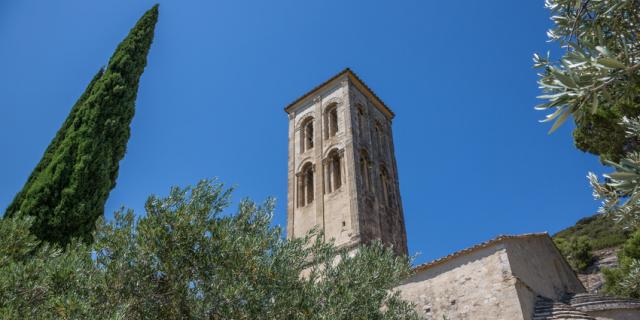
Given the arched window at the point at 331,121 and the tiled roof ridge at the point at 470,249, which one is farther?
the arched window at the point at 331,121

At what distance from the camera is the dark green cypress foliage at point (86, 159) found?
28.2 feet

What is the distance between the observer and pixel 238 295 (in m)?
5.32

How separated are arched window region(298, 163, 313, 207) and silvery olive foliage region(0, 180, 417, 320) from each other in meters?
10.6

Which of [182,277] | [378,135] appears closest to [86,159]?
[182,277]

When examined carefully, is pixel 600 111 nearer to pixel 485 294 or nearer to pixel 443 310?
pixel 485 294

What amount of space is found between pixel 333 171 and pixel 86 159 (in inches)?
396

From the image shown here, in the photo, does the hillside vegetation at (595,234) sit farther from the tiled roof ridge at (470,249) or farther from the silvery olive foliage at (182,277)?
the silvery olive foliage at (182,277)

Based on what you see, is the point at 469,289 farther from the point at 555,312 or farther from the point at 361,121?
the point at 361,121

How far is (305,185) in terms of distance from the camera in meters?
18.1

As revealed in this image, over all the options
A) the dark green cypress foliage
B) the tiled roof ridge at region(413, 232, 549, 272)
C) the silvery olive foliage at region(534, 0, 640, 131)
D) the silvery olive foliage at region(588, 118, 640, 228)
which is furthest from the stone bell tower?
the silvery olive foliage at region(534, 0, 640, 131)

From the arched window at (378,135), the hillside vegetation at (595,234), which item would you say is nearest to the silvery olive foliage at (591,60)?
the arched window at (378,135)

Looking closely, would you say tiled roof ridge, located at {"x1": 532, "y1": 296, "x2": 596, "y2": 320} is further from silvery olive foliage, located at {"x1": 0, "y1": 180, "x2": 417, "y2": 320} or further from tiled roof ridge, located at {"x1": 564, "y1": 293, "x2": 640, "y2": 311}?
silvery olive foliage, located at {"x1": 0, "y1": 180, "x2": 417, "y2": 320}

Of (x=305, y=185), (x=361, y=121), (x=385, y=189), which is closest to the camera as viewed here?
(x=305, y=185)

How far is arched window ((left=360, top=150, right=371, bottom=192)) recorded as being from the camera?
1700cm
